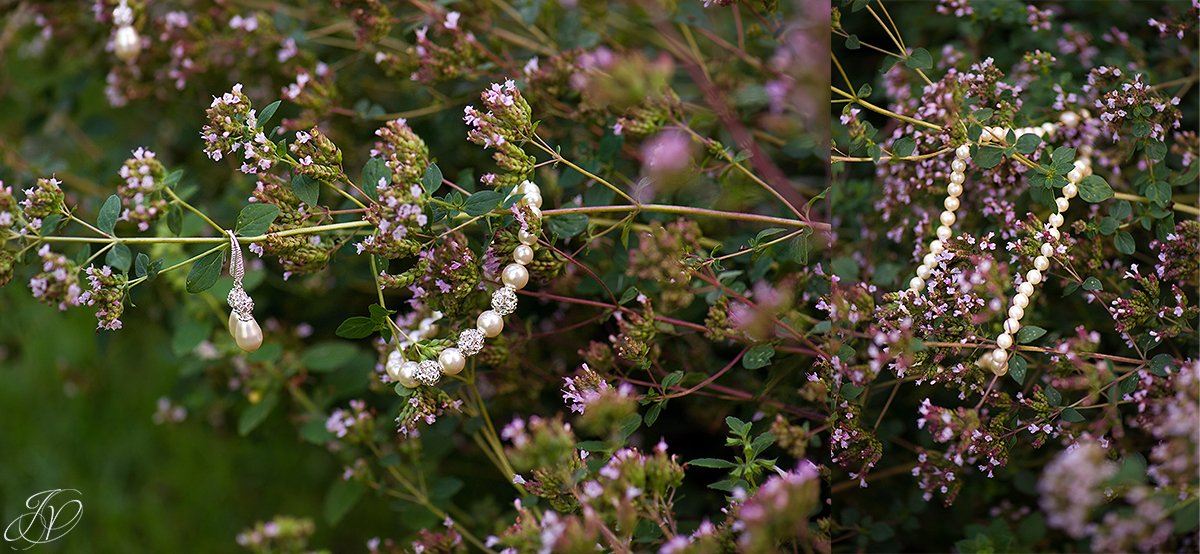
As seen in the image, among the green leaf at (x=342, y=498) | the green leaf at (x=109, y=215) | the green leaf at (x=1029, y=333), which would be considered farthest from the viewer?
the green leaf at (x=342, y=498)

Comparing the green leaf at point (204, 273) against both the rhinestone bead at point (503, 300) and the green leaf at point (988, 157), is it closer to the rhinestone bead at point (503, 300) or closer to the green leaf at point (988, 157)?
the rhinestone bead at point (503, 300)

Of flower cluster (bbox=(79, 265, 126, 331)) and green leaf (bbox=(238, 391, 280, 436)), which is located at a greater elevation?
flower cluster (bbox=(79, 265, 126, 331))

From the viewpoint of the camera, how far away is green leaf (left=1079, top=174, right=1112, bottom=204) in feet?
4.03

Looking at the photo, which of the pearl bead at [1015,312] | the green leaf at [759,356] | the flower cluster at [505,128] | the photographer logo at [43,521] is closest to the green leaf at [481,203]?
the flower cluster at [505,128]

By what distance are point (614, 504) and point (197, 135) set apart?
1599 millimetres

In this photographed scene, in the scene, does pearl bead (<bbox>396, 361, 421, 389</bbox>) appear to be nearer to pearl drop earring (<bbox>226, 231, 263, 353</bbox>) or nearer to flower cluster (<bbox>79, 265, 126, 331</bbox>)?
pearl drop earring (<bbox>226, 231, 263, 353</bbox>)

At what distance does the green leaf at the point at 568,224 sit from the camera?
1286 millimetres

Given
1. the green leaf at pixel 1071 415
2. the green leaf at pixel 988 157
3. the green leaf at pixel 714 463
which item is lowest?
the green leaf at pixel 714 463

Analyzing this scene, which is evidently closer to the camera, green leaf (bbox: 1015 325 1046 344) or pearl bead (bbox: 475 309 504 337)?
green leaf (bbox: 1015 325 1046 344)

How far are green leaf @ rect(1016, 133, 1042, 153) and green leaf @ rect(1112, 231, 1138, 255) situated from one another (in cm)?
19

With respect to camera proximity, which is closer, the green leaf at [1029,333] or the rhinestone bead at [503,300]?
the green leaf at [1029,333]

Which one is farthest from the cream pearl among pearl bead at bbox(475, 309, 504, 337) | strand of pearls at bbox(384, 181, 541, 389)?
pearl bead at bbox(475, 309, 504, 337)

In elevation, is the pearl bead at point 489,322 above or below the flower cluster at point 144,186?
below

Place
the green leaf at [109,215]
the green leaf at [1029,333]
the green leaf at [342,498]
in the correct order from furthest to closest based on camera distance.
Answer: the green leaf at [342,498]
the green leaf at [109,215]
the green leaf at [1029,333]
